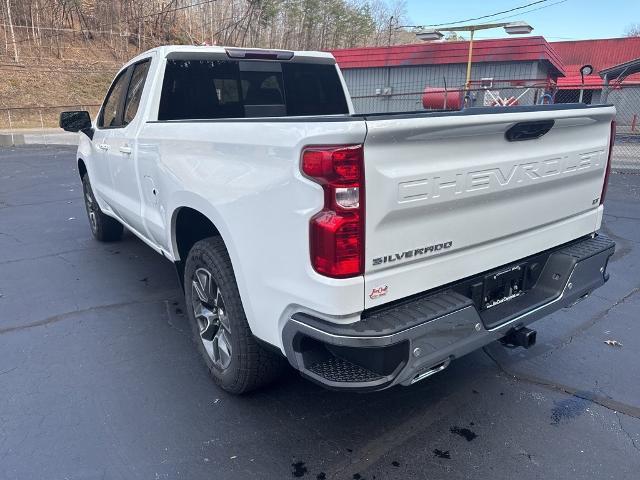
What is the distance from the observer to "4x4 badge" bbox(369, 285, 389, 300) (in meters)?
2.03

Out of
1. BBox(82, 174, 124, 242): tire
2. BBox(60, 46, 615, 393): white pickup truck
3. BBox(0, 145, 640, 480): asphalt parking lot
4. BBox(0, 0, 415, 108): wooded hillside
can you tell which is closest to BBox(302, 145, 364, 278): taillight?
BBox(60, 46, 615, 393): white pickup truck

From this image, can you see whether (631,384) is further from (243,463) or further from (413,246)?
(243,463)

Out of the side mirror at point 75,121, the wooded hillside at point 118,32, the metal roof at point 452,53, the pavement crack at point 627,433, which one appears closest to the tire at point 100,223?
the side mirror at point 75,121

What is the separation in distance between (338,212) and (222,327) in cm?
132

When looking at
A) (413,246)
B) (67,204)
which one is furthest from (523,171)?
(67,204)

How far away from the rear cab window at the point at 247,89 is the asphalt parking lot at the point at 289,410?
66.9 inches

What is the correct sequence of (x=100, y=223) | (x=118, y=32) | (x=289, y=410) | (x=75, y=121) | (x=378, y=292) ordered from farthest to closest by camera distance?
1. (x=118, y=32)
2. (x=100, y=223)
3. (x=75, y=121)
4. (x=289, y=410)
5. (x=378, y=292)

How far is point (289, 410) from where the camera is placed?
2.82 metres

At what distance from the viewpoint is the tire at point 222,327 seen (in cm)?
263

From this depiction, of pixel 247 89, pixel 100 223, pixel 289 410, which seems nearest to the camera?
pixel 289 410

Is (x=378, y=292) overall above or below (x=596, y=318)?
above

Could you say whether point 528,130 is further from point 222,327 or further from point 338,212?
point 222,327

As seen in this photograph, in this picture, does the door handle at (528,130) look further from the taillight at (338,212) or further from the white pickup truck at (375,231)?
the taillight at (338,212)

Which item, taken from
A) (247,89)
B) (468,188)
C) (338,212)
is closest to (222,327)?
(338,212)
